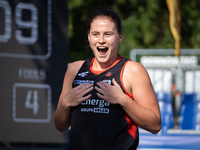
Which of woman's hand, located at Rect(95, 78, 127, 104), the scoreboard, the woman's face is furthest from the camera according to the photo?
the scoreboard

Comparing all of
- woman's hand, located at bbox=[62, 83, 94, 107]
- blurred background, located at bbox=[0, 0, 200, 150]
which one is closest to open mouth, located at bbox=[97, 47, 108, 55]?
woman's hand, located at bbox=[62, 83, 94, 107]

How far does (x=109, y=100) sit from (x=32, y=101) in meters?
2.93

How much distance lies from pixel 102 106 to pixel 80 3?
11.8m

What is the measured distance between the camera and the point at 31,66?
4.57 meters

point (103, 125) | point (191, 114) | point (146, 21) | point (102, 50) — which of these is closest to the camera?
point (103, 125)

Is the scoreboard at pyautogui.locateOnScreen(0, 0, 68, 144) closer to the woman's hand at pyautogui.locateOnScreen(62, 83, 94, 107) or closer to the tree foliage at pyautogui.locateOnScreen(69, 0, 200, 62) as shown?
the woman's hand at pyautogui.locateOnScreen(62, 83, 94, 107)

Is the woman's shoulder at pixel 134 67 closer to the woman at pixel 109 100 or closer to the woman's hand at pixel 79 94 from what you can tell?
the woman at pixel 109 100

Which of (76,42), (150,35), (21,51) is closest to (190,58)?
(150,35)

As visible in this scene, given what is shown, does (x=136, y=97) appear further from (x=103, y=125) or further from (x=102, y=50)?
(x=102, y=50)

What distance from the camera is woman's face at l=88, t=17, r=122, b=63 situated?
191 cm

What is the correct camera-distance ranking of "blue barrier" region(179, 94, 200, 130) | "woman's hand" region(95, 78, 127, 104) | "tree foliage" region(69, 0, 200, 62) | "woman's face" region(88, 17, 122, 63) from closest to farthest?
"woman's hand" region(95, 78, 127, 104) → "woman's face" region(88, 17, 122, 63) → "blue barrier" region(179, 94, 200, 130) → "tree foliage" region(69, 0, 200, 62)

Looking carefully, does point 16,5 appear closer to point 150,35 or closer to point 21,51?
point 21,51

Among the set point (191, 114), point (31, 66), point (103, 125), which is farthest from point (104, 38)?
point (191, 114)

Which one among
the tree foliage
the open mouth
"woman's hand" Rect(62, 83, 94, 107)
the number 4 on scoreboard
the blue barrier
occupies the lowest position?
the blue barrier
